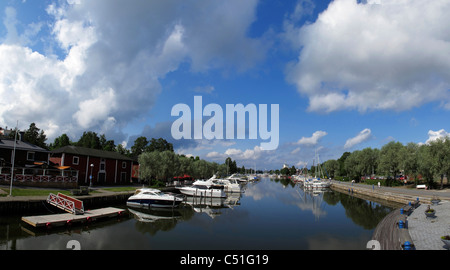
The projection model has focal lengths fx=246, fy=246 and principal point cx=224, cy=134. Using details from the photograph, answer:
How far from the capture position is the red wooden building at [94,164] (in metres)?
46.4

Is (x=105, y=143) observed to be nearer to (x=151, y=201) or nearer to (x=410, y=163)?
(x=151, y=201)

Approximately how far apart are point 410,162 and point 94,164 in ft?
231

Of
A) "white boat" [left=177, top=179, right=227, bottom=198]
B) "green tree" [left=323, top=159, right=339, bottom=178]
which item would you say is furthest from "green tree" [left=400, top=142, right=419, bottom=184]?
"green tree" [left=323, top=159, right=339, bottom=178]

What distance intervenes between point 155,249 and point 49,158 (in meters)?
39.4

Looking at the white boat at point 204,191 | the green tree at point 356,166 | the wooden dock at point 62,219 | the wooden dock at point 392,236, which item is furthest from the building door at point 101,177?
the green tree at point 356,166

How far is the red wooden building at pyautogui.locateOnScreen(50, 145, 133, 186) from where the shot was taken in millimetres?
46406

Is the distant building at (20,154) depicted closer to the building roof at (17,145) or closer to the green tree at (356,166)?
the building roof at (17,145)

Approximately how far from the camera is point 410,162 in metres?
57.5

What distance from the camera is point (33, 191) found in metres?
30.9

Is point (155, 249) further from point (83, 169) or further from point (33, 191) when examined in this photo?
point (83, 169)

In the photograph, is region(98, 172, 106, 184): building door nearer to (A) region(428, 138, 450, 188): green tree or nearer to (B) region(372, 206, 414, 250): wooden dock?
(B) region(372, 206, 414, 250): wooden dock

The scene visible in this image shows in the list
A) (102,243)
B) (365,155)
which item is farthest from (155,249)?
(365,155)

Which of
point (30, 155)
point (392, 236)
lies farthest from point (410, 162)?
point (30, 155)
